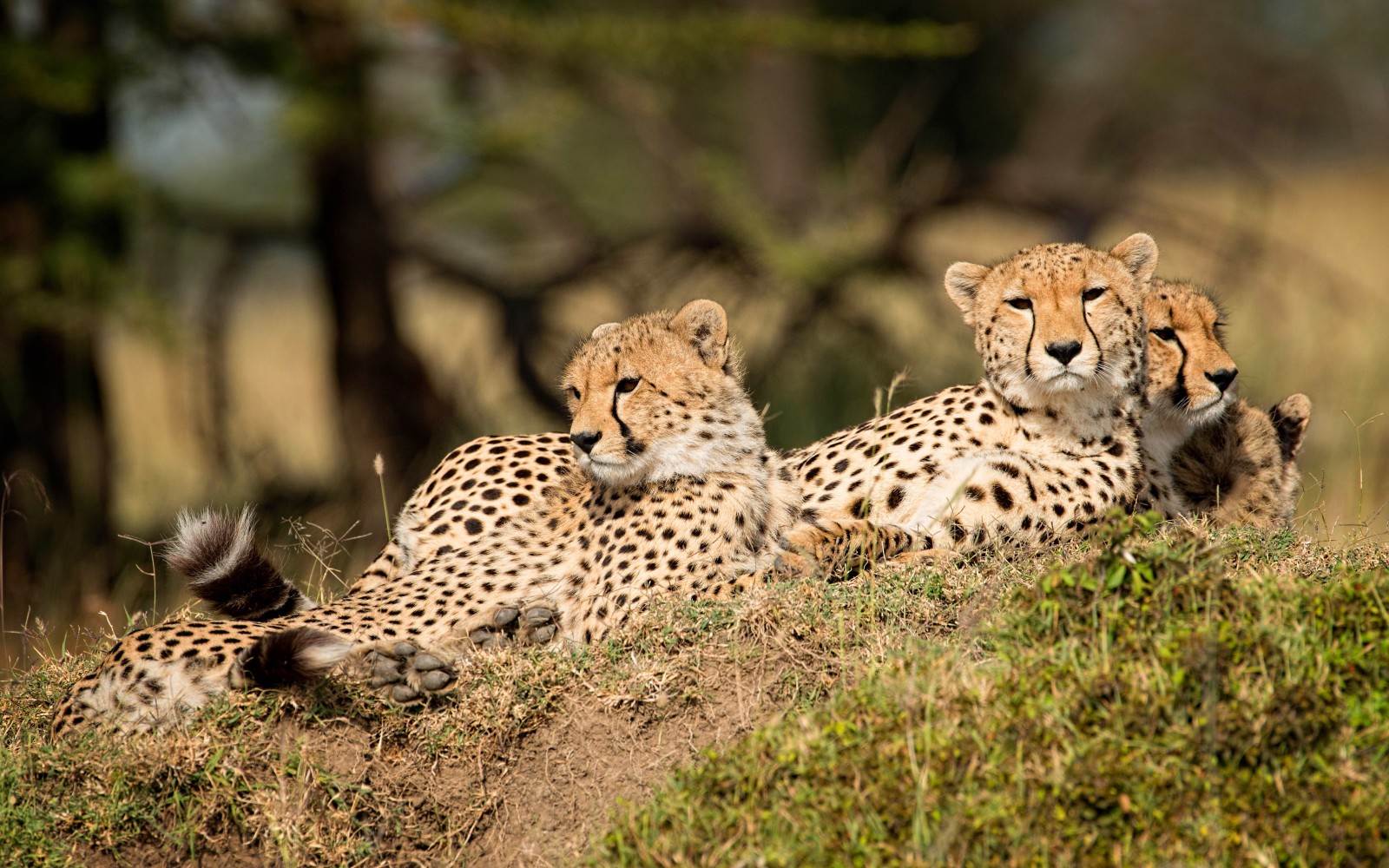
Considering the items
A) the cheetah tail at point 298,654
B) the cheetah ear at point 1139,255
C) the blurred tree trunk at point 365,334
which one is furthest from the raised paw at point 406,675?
the blurred tree trunk at point 365,334

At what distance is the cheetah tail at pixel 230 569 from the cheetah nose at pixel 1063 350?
193cm

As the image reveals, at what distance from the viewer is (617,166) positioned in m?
20.4

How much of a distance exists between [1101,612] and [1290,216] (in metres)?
13.1

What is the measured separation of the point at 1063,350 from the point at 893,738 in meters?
1.33

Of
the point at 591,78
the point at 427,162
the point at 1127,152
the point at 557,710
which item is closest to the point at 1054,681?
the point at 557,710

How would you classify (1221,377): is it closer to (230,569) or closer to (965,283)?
(965,283)

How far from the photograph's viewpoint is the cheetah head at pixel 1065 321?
350 cm

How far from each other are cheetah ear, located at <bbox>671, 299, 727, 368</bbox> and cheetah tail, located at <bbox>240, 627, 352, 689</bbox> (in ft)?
3.90

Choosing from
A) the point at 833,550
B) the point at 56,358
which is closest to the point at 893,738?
the point at 833,550

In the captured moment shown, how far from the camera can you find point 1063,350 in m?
3.48

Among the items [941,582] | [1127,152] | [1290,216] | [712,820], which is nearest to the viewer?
[712,820]

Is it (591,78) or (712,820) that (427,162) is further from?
(712,820)

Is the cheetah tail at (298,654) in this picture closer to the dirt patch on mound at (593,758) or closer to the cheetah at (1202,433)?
the dirt patch on mound at (593,758)

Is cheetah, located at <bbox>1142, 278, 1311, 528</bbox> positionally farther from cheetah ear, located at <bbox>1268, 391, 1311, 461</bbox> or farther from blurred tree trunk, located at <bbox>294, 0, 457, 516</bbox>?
blurred tree trunk, located at <bbox>294, 0, 457, 516</bbox>
